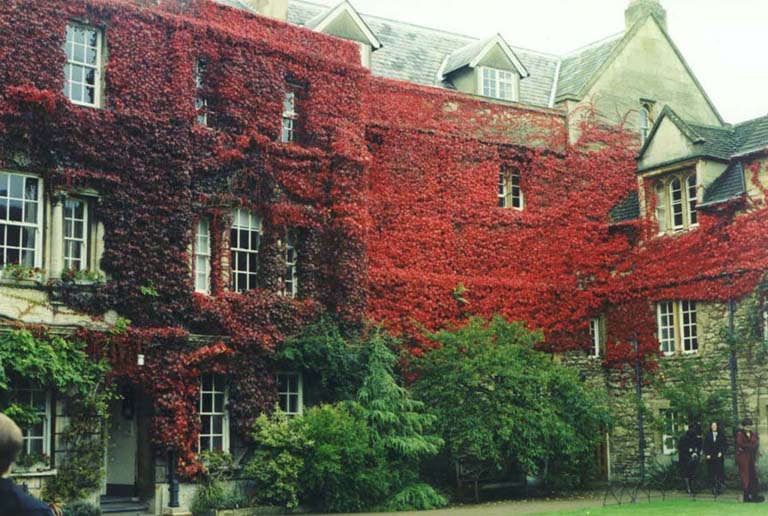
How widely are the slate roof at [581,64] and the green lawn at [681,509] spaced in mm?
14486

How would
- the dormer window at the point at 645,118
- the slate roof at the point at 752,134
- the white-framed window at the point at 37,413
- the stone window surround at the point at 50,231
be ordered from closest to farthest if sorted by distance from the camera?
the white-framed window at the point at 37,413 → the stone window surround at the point at 50,231 → the slate roof at the point at 752,134 → the dormer window at the point at 645,118

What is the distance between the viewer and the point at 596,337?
107 ft

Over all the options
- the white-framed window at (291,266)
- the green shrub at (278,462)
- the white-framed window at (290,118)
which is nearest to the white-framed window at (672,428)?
the green shrub at (278,462)

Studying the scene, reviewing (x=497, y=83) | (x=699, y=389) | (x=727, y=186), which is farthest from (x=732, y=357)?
(x=497, y=83)

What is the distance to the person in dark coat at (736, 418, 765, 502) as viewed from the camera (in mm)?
23438

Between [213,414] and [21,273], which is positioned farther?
[213,414]

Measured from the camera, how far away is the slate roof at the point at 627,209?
32.0 metres

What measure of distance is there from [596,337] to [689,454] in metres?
7.12

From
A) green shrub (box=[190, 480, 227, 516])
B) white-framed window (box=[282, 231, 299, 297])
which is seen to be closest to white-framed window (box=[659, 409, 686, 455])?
white-framed window (box=[282, 231, 299, 297])

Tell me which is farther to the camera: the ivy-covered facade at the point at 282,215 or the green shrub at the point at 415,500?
the green shrub at the point at 415,500

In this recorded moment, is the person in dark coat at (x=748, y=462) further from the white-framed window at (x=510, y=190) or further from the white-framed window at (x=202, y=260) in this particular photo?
the white-framed window at (x=202, y=260)

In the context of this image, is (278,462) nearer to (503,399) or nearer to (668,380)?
(503,399)

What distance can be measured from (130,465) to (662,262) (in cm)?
1572

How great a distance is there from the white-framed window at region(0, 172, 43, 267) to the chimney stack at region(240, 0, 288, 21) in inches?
407
